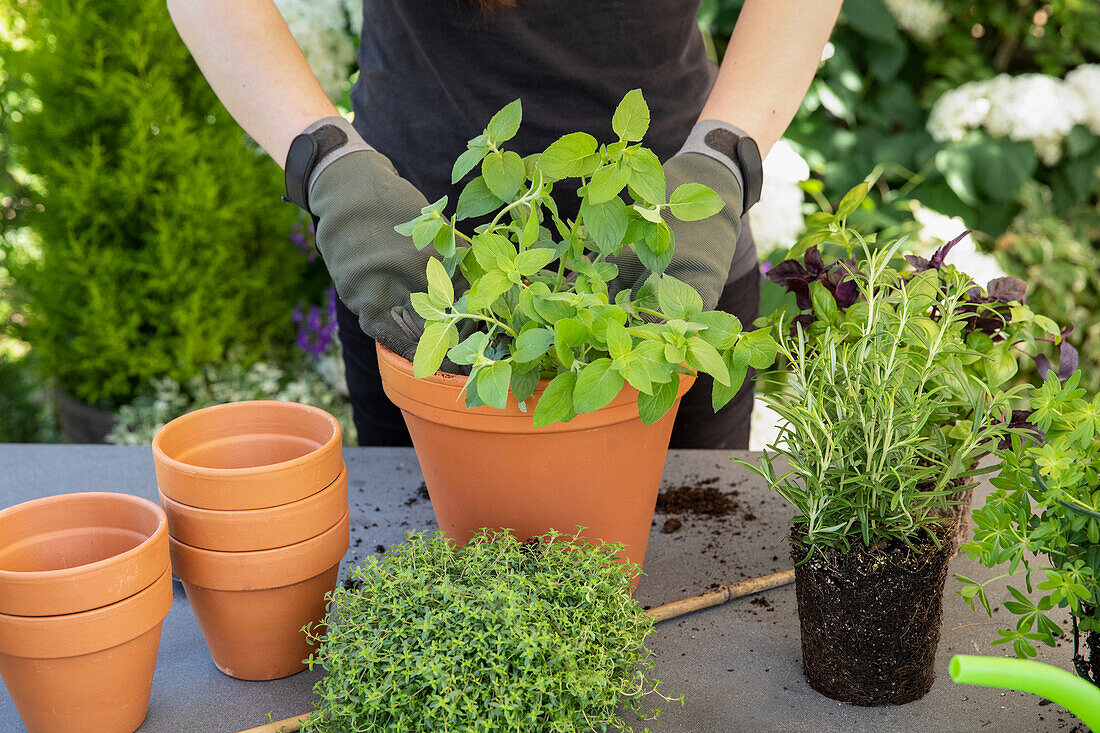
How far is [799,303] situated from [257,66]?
647 mm

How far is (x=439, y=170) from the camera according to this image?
1.09 meters

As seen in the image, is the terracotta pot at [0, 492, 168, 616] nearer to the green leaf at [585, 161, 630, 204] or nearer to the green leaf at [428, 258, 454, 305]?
the green leaf at [428, 258, 454, 305]

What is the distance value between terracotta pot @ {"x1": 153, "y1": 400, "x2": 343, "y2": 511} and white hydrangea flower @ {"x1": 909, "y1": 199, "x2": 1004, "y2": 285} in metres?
1.48

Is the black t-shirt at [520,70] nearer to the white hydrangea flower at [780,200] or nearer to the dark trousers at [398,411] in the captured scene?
the dark trousers at [398,411]

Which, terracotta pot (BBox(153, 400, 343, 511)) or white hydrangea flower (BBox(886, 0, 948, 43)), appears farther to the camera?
white hydrangea flower (BBox(886, 0, 948, 43))

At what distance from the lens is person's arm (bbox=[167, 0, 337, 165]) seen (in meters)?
0.96

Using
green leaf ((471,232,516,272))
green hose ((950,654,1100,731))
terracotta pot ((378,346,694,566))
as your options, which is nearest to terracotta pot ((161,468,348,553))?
terracotta pot ((378,346,694,566))

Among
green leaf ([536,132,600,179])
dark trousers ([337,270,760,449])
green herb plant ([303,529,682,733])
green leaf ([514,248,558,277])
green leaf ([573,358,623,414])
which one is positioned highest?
green leaf ([536,132,600,179])

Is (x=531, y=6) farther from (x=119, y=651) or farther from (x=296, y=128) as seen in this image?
(x=119, y=651)

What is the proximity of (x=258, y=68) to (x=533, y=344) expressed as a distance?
2.00 feet

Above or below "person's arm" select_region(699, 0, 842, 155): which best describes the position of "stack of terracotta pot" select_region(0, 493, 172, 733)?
below

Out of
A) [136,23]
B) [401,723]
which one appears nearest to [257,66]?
[401,723]

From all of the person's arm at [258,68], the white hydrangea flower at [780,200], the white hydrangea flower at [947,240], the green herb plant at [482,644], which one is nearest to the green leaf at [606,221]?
the green herb plant at [482,644]

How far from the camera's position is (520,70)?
1047 mm
